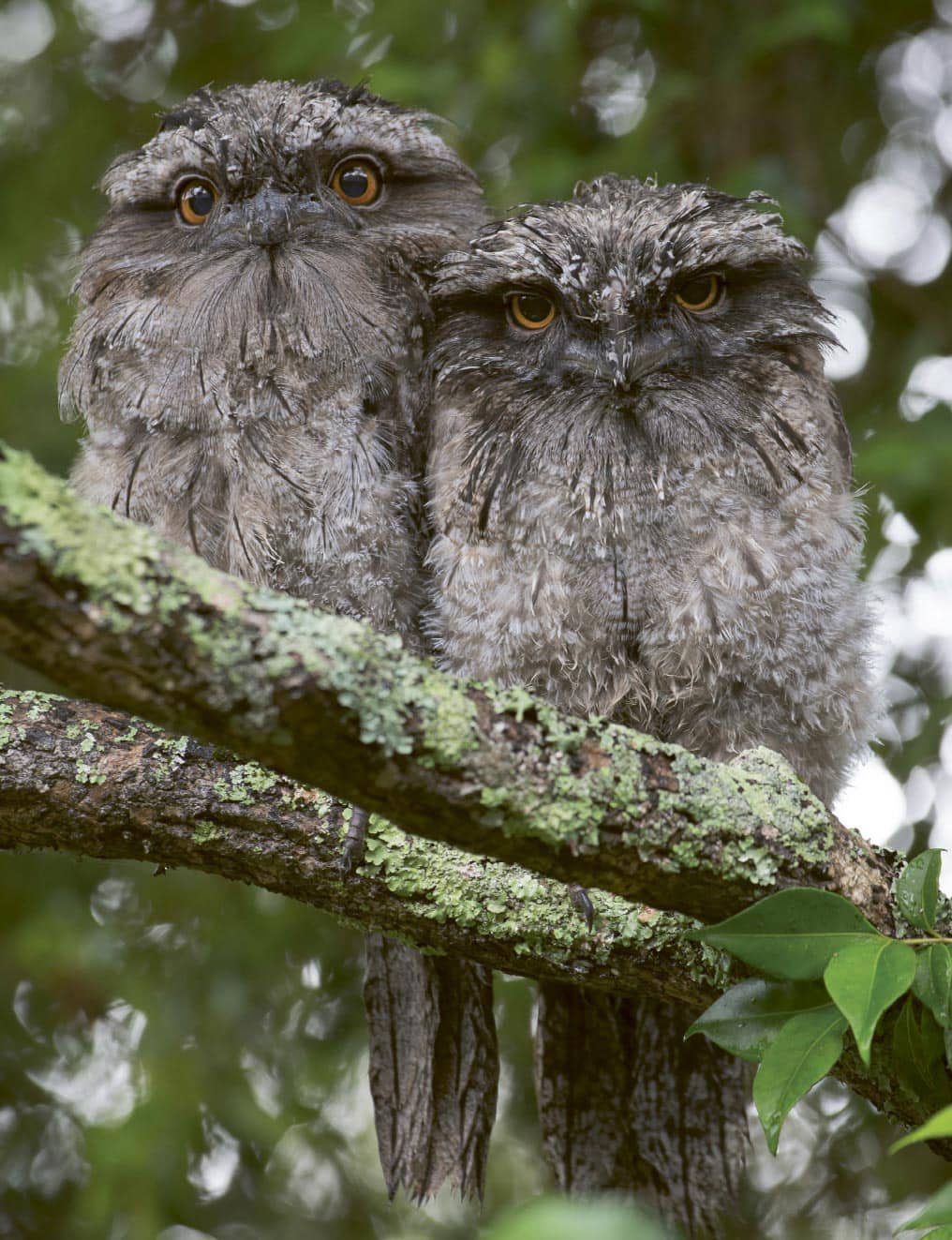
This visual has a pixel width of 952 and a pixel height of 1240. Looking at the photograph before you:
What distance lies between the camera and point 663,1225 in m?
2.69

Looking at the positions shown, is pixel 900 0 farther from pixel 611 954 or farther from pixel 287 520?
pixel 611 954

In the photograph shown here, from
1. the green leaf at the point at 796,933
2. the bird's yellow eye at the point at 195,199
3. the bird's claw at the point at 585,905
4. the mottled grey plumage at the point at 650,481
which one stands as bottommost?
the green leaf at the point at 796,933

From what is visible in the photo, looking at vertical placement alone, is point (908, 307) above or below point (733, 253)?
above

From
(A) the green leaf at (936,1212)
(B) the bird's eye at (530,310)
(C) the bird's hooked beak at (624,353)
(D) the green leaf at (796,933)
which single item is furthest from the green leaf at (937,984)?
(B) the bird's eye at (530,310)

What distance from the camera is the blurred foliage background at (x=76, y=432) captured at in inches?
132

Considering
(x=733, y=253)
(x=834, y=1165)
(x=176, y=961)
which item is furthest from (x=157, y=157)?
(x=834, y=1165)

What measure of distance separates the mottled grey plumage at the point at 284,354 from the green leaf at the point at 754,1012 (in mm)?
1099

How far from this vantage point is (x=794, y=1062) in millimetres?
1655

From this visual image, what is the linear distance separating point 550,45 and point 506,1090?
9.93ft

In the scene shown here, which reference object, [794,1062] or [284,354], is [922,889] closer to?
[794,1062]

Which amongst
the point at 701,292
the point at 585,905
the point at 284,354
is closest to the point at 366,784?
the point at 585,905

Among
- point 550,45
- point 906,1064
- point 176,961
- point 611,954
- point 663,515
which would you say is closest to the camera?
point 906,1064

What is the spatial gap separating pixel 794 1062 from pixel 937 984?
239mm

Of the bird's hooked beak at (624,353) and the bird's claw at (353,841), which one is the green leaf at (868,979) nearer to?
the bird's claw at (353,841)
